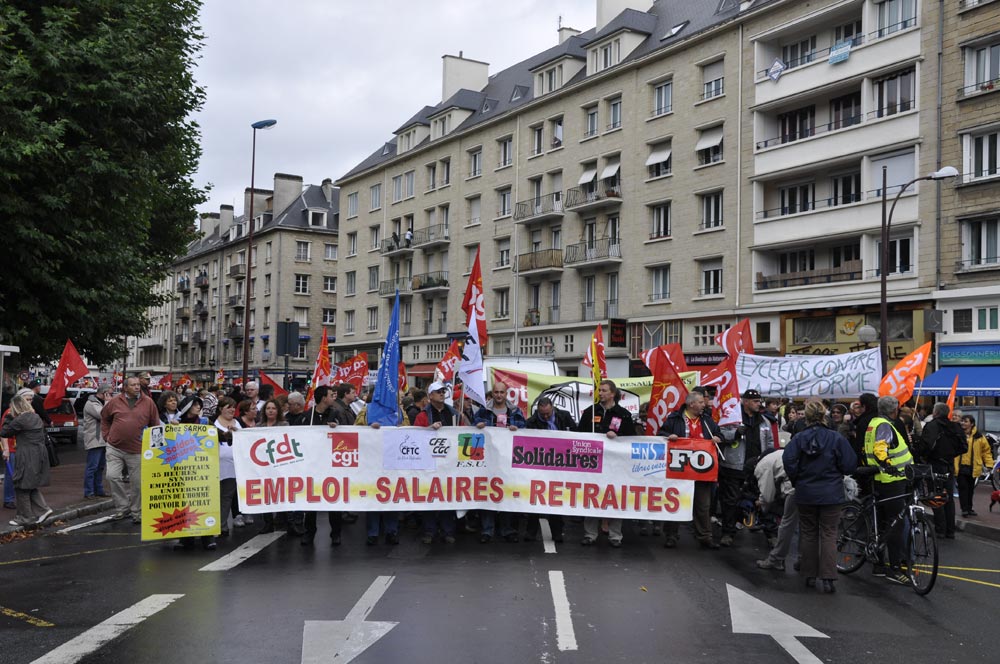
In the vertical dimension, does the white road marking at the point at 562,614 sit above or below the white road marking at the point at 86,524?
above

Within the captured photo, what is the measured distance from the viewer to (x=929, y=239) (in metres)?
31.8

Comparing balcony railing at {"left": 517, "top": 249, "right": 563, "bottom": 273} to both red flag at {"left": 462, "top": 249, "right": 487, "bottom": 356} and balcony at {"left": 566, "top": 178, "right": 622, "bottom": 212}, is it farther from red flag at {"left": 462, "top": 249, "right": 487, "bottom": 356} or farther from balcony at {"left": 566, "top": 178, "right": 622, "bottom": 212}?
red flag at {"left": 462, "top": 249, "right": 487, "bottom": 356}

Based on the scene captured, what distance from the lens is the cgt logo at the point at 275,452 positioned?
1173 centimetres

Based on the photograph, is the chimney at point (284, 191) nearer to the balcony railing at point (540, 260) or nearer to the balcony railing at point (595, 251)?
the balcony railing at point (540, 260)

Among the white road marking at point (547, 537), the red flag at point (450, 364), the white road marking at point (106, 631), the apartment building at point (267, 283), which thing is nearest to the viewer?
the white road marking at point (106, 631)

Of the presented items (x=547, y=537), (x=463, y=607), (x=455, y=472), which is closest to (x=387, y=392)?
(x=455, y=472)

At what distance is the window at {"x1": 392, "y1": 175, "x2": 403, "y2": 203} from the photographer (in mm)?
62294

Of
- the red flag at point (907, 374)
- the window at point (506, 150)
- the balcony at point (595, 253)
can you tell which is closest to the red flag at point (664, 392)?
the red flag at point (907, 374)

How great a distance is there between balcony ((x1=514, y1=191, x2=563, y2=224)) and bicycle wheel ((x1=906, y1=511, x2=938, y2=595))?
38566 mm

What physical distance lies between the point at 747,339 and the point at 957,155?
1443 centimetres

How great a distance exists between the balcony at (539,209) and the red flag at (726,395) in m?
32.7

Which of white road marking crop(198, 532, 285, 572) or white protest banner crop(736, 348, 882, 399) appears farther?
white protest banner crop(736, 348, 882, 399)

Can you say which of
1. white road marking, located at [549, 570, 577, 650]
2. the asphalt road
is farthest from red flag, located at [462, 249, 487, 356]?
white road marking, located at [549, 570, 577, 650]

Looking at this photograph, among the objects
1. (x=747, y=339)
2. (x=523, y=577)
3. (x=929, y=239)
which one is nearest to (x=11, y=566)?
(x=523, y=577)
